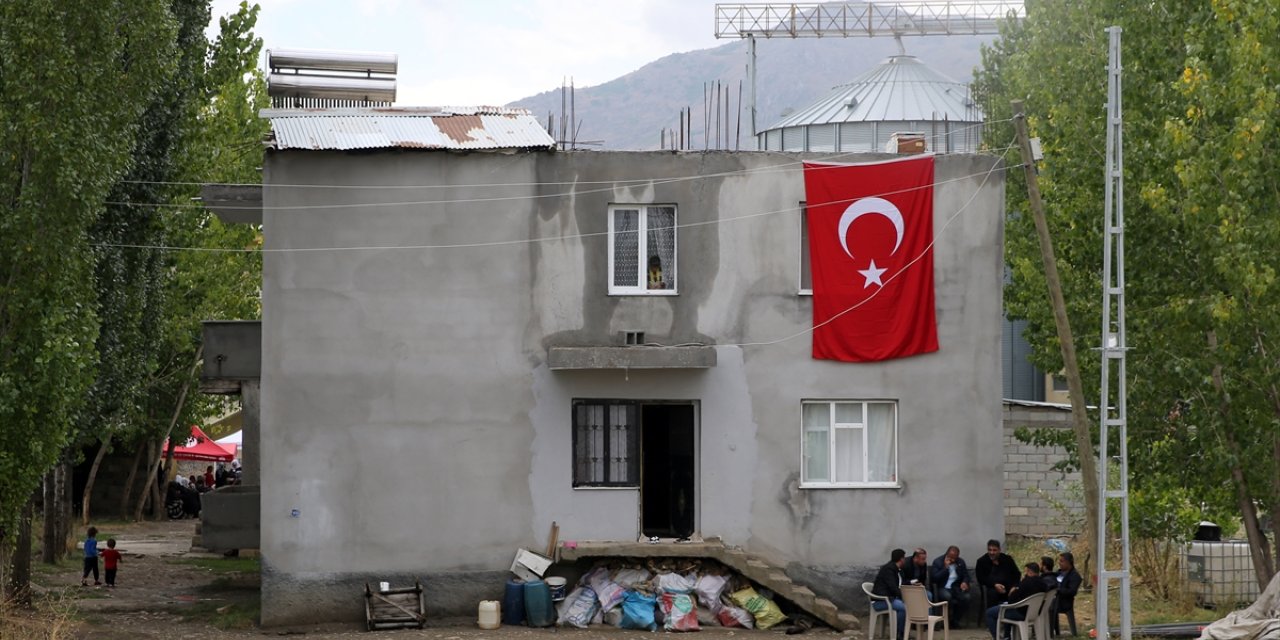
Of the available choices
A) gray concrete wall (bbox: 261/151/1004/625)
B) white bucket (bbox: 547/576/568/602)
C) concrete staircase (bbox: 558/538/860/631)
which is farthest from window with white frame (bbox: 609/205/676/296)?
white bucket (bbox: 547/576/568/602)

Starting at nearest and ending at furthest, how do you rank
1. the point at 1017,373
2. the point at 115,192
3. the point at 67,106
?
the point at 67,106 → the point at 115,192 → the point at 1017,373

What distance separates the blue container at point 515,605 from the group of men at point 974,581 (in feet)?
16.7

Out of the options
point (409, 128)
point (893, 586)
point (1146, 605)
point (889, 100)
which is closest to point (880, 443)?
point (893, 586)

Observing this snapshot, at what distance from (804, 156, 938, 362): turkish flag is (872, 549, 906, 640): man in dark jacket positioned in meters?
3.24

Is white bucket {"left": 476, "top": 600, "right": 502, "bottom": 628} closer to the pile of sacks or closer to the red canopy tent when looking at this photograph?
the pile of sacks

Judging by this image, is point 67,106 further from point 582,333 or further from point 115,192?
point 582,333

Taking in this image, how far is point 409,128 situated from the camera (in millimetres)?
23781

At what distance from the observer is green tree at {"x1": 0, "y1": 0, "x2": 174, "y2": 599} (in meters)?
21.3

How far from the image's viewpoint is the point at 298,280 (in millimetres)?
22703

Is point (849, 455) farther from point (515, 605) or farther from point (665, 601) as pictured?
point (515, 605)

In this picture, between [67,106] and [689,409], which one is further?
[689,409]

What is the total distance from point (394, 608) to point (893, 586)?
283 inches

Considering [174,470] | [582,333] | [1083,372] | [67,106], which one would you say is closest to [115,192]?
[67,106]

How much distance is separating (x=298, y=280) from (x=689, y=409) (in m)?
6.29
